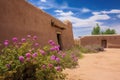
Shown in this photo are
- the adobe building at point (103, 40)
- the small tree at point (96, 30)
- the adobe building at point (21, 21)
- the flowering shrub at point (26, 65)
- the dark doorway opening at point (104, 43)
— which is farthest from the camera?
the small tree at point (96, 30)

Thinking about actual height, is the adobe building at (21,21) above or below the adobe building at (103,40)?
above

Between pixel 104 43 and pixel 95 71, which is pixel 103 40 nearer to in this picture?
pixel 104 43

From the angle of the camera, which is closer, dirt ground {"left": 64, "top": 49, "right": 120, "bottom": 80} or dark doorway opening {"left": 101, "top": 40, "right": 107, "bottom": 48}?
dirt ground {"left": 64, "top": 49, "right": 120, "bottom": 80}

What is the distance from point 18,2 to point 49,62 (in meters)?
3.97

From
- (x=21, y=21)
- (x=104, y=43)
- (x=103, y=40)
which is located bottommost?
(x=104, y=43)

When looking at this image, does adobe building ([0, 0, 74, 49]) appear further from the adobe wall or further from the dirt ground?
the adobe wall

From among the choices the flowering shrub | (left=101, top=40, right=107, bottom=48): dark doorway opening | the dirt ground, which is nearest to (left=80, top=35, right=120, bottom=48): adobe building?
(left=101, top=40, right=107, bottom=48): dark doorway opening

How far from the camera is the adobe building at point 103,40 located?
85.3ft

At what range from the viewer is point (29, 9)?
26.5 feet

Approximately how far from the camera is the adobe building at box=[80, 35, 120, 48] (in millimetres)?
25984

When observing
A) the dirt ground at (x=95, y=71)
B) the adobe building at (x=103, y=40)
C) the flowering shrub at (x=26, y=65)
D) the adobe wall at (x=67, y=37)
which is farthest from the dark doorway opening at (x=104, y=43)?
the flowering shrub at (x=26, y=65)

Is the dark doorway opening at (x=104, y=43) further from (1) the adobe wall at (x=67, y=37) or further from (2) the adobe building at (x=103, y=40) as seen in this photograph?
(1) the adobe wall at (x=67, y=37)

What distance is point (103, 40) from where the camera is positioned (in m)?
27.6

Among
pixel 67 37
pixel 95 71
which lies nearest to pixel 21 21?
pixel 95 71
